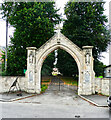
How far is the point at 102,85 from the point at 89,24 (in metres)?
12.1

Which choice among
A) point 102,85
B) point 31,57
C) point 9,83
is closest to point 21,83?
point 9,83

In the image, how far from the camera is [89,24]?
21859 millimetres

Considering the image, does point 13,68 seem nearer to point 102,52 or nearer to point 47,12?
point 47,12

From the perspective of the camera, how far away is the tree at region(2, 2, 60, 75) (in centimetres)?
1680

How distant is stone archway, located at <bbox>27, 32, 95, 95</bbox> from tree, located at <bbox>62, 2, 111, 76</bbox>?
8710mm

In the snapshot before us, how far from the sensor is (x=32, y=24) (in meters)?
16.9

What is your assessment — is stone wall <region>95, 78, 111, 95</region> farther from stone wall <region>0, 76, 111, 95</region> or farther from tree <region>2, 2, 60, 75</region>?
tree <region>2, 2, 60, 75</region>

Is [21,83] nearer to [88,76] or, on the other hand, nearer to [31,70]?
[31,70]

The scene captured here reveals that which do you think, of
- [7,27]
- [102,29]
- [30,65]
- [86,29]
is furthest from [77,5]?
[30,65]

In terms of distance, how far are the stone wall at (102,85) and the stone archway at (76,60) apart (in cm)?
56

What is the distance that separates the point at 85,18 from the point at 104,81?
12.7 metres

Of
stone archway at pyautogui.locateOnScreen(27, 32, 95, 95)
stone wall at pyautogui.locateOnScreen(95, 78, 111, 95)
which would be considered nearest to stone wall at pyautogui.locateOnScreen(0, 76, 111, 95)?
stone wall at pyautogui.locateOnScreen(95, 78, 111, 95)

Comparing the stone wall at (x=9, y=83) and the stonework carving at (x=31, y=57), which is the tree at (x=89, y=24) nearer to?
the stonework carving at (x=31, y=57)

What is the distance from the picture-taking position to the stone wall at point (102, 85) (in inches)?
502
